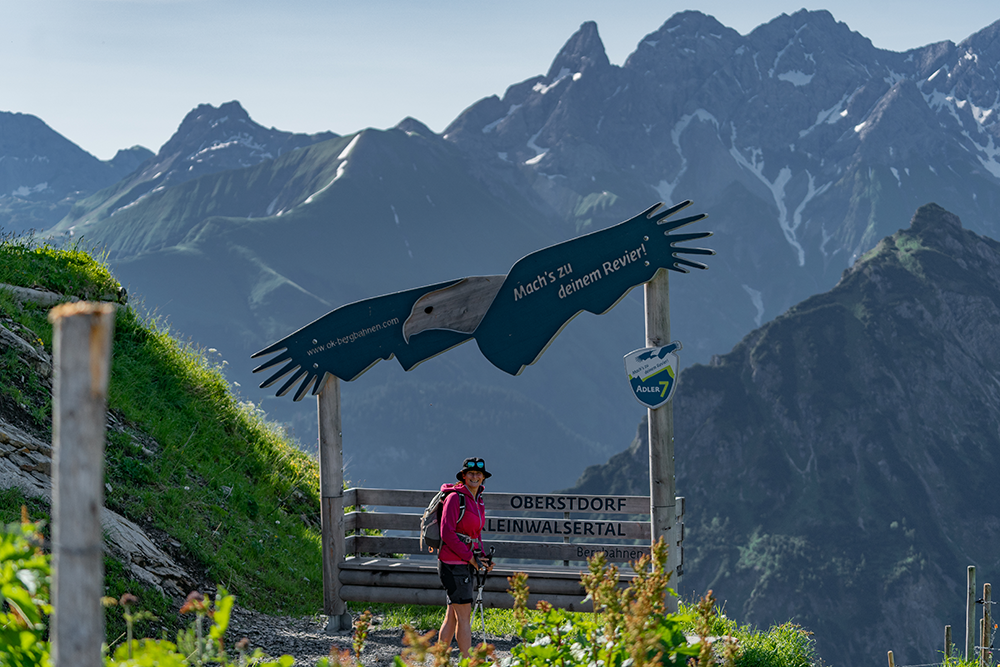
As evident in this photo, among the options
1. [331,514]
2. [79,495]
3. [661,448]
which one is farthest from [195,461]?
[79,495]

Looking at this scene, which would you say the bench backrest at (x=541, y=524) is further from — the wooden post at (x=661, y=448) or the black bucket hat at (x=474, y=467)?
the black bucket hat at (x=474, y=467)

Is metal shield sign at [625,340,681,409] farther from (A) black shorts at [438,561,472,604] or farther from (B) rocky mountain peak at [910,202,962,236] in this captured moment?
(B) rocky mountain peak at [910,202,962,236]

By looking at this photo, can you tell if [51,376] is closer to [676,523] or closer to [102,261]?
[102,261]

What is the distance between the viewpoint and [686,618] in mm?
4113

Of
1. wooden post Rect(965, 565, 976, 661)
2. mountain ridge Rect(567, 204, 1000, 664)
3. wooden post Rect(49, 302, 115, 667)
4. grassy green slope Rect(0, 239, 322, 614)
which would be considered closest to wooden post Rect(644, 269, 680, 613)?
grassy green slope Rect(0, 239, 322, 614)

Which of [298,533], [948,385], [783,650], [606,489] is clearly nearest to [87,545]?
[783,650]

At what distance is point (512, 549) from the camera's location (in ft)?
29.9

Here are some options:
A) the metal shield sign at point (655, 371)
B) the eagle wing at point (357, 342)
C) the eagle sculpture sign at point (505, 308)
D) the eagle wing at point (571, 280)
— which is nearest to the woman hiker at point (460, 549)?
the eagle sculpture sign at point (505, 308)

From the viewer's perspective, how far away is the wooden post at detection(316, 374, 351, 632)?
9094 millimetres

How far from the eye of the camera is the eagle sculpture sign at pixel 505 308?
8.06m

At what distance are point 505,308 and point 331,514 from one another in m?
2.90

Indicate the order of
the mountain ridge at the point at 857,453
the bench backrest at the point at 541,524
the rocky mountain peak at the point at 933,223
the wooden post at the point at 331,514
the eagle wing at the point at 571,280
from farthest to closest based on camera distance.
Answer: the rocky mountain peak at the point at 933,223
the mountain ridge at the point at 857,453
the wooden post at the point at 331,514
the bench backrest at the point at 541,524
the eagle wing at the point at 571,280

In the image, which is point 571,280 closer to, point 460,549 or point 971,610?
point 460,549

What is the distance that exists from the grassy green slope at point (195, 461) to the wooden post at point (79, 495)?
5.57 meters
